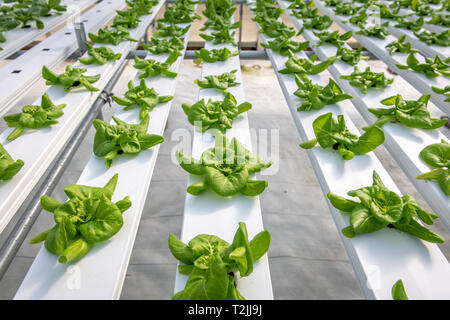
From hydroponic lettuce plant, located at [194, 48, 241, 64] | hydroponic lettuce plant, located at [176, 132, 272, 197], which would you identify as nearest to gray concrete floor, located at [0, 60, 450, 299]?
hydroponic lettuce plant, located at [176, 132, 272, 197]

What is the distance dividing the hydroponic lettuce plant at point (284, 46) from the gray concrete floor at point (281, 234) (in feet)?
3.31

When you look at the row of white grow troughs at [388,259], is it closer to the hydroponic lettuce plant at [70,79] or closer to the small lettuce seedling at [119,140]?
the small lettuce seedling at [119,140]

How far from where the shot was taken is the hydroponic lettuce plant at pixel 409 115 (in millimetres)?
1815

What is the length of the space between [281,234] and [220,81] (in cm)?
131

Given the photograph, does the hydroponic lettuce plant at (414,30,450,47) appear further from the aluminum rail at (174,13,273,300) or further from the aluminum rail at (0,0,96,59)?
the aluminum rail at (0,0,96,59)

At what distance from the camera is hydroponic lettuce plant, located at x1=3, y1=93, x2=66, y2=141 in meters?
1.74

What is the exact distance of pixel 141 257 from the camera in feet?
7.47

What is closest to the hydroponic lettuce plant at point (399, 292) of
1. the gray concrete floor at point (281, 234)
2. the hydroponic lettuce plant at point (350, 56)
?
the gray concrete floor at point (281, 234)

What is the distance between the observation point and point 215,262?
1021 millimetres
